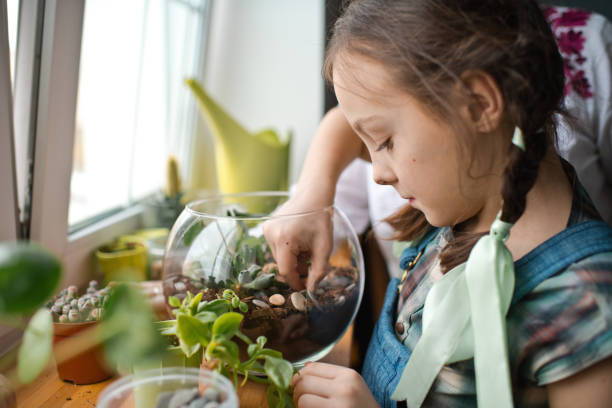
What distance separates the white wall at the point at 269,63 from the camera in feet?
4.98

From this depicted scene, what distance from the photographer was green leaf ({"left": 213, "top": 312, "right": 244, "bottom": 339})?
1.35ft

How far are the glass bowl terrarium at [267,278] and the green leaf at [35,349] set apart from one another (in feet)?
0.82

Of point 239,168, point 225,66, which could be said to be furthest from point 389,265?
point 225,66

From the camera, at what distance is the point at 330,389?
1.65 ft

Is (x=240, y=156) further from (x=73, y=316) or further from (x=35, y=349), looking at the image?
(x=35, y=349)

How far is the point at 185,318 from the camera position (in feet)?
1.34

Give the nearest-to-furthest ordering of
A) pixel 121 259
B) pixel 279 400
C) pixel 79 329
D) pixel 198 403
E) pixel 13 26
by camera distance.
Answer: pixel 198 403 → pixel 279 400 → pixel 79 329 → pixel 13 26 → pixel 121 259

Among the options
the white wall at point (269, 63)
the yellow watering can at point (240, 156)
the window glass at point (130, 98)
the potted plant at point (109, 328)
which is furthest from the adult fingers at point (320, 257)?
the white wall at point (269, 63)

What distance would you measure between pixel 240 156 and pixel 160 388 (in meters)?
0.96

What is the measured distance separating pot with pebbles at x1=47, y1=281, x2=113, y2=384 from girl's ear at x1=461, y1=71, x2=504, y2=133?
42 centimetres

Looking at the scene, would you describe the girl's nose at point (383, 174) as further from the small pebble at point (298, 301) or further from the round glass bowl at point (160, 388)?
the round glass bowl at point (160, 388)

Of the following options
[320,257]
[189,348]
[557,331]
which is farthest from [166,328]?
[557,331]

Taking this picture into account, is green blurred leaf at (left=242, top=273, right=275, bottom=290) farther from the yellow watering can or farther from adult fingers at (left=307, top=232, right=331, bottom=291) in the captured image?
the yellow watering can

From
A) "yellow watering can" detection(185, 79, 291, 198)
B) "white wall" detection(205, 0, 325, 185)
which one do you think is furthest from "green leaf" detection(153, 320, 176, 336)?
"white wall" detection(205, 0, 325, 185)
